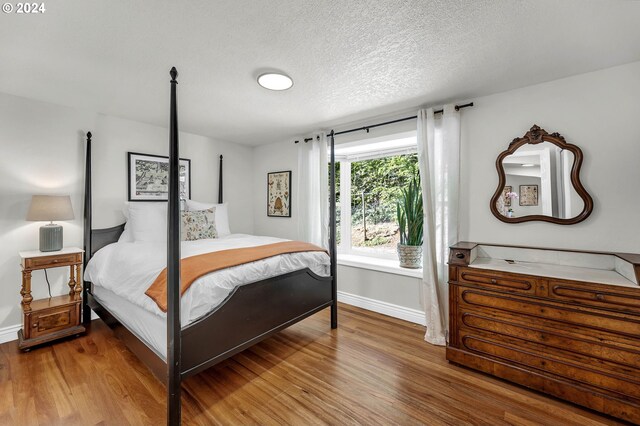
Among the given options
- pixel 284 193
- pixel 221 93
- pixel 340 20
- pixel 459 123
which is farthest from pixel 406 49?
pixel 284 193

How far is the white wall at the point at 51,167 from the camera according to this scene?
98.6 inches

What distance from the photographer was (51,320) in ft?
8.06

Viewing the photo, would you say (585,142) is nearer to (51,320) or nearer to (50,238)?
(50,238)

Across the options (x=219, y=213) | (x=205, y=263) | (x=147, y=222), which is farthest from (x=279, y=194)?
(x=205, y=263)

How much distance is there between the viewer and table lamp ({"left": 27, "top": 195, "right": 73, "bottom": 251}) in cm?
240

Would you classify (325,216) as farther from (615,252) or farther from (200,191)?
(615,252)

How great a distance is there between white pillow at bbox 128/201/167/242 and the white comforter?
24 centimetres

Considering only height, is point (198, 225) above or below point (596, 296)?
above

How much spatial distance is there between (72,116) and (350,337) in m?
3.61

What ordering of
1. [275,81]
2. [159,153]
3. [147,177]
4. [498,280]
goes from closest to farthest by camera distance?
[498,280] < [275,81] < [147,177] < [159,153]

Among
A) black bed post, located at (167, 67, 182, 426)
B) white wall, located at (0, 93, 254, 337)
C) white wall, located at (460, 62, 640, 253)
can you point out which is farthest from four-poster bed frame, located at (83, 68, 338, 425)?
white wall, located at (460, 62, 640, 253)

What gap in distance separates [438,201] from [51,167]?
3855mm

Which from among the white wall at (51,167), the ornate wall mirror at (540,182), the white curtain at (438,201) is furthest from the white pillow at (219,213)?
the ornate wall mirror at (540,182)

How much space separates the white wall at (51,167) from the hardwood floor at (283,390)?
70 cm
